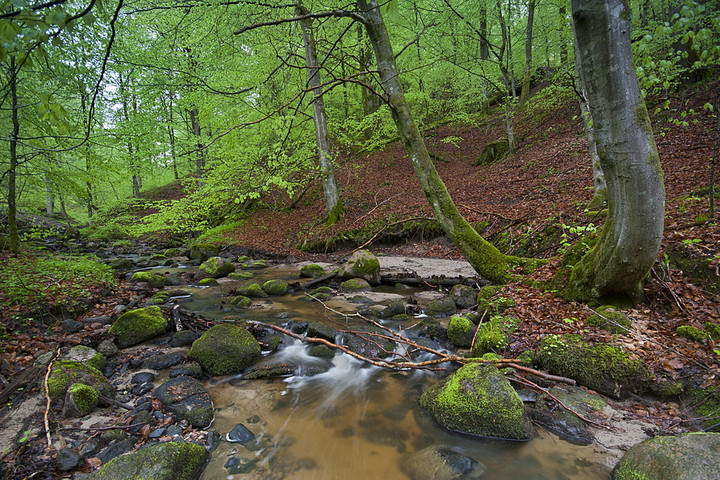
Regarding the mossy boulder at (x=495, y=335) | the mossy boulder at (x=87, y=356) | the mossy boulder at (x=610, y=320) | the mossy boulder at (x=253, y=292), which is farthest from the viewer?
the mossy boulder at (x=253, y=292)

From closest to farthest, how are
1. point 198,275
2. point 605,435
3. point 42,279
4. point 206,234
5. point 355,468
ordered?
point 605,435, point 355,468, point 42,279, point 198,275, point 206,234

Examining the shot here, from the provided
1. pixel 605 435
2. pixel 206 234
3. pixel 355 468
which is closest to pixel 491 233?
pixel 605 435

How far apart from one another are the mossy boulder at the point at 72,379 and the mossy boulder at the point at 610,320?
5938mm

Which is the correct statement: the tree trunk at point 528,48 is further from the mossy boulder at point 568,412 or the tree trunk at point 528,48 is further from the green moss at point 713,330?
the mossy boulder at point 568,412

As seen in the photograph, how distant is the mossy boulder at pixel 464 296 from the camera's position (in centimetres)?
662

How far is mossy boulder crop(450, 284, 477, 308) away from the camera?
21.7 ft

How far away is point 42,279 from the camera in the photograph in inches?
254

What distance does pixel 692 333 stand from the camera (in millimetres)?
3262

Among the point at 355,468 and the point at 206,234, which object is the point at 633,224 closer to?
the point at 355,468

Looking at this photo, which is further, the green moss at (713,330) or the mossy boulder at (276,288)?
the mossy boulder at (276,288)

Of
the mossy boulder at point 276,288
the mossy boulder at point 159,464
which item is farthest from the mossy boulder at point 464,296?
the mossy boulder at point 159,464

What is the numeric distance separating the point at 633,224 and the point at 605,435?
7.02 feet

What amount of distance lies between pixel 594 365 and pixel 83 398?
556 cm

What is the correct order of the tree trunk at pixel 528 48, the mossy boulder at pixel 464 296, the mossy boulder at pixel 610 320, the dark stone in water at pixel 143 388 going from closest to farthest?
the mossy boulder at pixel 610 320 → the dark stone in water at pixel 143 388 → the mossy boulder at pixel 464 296 → the tree trunk at pixel 528 48
